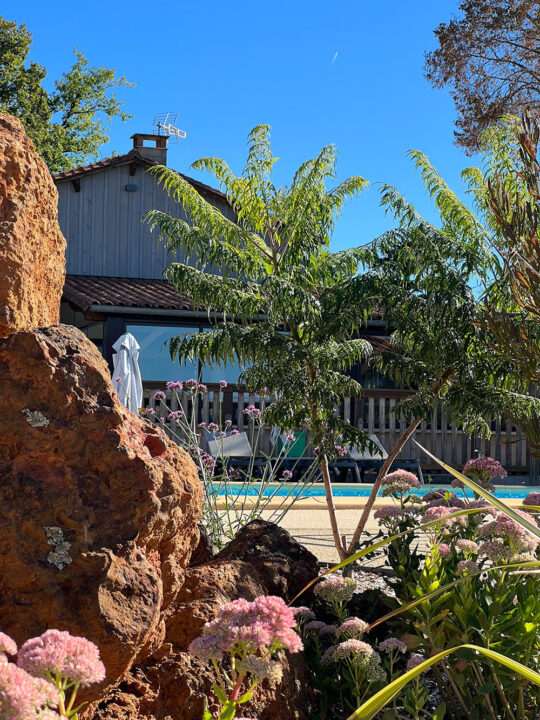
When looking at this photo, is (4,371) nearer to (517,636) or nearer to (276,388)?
(517,636)

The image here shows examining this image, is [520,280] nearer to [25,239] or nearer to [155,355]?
[25,239]

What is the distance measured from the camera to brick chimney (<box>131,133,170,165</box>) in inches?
869

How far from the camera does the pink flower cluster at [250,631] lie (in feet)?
5.22

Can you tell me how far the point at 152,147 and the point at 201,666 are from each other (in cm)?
2105

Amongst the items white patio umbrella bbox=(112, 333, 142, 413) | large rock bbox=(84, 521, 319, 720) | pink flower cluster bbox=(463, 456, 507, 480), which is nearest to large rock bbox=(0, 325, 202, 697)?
large rock bbox=(84, 521, 319, 720)

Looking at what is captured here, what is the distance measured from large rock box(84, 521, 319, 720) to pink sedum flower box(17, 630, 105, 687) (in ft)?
3.16

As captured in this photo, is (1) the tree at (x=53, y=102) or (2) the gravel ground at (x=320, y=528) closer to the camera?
(2) the gravel ground at (x=320, y=528)

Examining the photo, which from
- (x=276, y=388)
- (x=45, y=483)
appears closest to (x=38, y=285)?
(x=45, y=483)

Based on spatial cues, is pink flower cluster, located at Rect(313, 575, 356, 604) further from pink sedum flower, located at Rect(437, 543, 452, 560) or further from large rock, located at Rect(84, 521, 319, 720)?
pink sedum flower, located at Rect(437, 543, 452, 560)

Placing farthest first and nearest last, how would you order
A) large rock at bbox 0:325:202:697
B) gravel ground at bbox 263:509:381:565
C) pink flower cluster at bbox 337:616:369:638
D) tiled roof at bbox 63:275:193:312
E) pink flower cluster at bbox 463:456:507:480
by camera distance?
tiled roof at bbox 63:275:193:312 < gravel ground at bbox 263:509:381:565 < pink flower cluster at bbox 463:456:507:480 < pink flower cluster at bbox 337:616:369:638 < large rock at bbox 0:325:202:697

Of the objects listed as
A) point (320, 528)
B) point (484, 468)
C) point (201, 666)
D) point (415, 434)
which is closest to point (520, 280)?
point (484, 468)

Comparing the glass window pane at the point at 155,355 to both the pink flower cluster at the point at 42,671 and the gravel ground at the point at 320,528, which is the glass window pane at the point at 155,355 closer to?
the gravel ground at the point at 320,528

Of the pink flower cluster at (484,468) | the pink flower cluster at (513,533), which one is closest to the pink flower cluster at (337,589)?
the pink flower cluster at (513,533)

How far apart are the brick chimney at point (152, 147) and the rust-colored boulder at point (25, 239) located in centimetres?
2002
